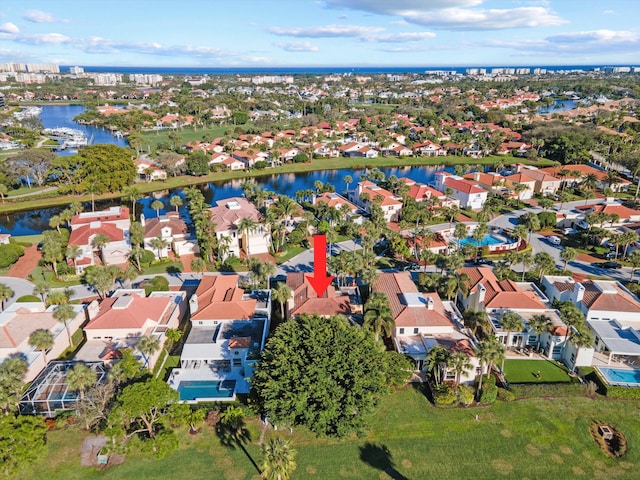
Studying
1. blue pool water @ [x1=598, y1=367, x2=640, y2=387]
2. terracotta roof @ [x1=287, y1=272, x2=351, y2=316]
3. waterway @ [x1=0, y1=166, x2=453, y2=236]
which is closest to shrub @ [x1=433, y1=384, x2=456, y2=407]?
terracotta roof @ [x1=287, y1=272, x2=351, y2=316]

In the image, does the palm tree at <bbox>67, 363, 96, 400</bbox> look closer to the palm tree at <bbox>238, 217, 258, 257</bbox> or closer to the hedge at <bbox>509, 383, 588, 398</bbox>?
the palm tree at <bbox>238, 217, 258, 257</bbox>

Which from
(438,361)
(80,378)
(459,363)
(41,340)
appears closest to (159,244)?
(41,340)

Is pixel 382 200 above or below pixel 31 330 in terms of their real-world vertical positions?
above

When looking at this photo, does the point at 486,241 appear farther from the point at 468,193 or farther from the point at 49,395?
the point at 49,395

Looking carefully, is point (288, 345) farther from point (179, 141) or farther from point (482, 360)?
point (179, 141)

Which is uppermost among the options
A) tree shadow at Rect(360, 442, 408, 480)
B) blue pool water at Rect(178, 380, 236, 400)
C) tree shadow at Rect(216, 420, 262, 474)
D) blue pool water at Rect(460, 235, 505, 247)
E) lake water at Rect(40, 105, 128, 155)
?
lake water at Rect(40, 105, 128, 155)

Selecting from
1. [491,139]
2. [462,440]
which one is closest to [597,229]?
[462,440]
